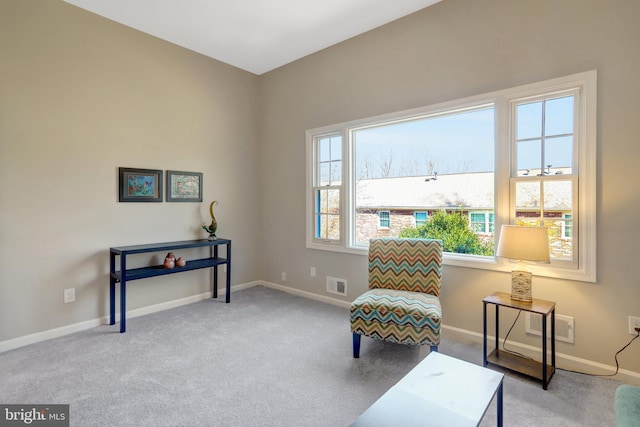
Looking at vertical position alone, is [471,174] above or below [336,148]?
below

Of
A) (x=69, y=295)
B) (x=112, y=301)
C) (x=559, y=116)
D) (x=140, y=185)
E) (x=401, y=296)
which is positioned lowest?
(x=112, y=301)

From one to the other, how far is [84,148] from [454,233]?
3775 millimetres

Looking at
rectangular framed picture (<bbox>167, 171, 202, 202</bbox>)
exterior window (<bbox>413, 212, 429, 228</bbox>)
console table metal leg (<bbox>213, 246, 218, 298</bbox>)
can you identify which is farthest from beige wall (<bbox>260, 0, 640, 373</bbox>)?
rectangular framed picture (<bbox>167, 171, 202, 202</bbox>)

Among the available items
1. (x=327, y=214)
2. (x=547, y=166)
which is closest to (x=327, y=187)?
(x=327, y=214)

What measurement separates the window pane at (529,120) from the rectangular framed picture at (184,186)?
138 inches

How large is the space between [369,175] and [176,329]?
8.73 ft

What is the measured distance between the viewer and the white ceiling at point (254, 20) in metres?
2.99

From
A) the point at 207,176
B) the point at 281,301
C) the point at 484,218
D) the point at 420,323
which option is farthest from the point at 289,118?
the point at 420,323

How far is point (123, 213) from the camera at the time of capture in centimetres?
334

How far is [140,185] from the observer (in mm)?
3451

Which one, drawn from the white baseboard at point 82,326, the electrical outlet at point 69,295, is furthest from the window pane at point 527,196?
the electrical outlet at point 69,295

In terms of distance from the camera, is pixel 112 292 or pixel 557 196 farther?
pixel 112 292

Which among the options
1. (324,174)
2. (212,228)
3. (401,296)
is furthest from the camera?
(324,174)

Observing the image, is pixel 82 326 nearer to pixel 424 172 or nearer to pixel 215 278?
pixel 215 278
